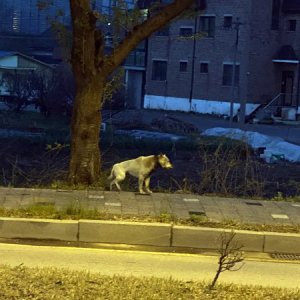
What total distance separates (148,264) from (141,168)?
3.38 metres

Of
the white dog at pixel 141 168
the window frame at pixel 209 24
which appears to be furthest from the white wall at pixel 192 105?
A: the white dog at pixel 141 168

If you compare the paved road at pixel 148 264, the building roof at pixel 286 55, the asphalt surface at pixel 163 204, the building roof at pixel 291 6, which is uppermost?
the building roof at pixel 291 6

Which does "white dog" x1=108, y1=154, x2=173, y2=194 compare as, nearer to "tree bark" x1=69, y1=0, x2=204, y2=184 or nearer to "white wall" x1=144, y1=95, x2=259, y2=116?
"tree bark" x1=69, y1=0, x2=204, y2=184

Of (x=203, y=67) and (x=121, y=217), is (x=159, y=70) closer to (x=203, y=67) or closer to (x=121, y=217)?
(x=203, y=67)

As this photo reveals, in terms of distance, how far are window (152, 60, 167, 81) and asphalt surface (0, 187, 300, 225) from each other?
166ft

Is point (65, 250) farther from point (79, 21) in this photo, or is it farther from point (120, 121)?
point (120, 121)

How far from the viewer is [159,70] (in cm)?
6316

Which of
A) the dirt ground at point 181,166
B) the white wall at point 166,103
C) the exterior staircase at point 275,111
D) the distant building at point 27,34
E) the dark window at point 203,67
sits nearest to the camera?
the dirt ground at point 181,166

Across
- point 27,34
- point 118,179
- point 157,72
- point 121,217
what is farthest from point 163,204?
point 27,34

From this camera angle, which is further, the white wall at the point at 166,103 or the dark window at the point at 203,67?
the white wall at the point at 166,103

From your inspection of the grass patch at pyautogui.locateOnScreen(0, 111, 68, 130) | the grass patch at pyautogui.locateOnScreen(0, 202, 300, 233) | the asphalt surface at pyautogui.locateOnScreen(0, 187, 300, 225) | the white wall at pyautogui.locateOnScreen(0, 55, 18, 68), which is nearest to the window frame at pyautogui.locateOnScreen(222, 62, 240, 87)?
the grass patch at pyautogui.locateOnScreen(0, 111, 68, 130)

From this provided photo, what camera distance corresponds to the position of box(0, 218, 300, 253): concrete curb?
9508 mm

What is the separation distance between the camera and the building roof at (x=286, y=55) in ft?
181

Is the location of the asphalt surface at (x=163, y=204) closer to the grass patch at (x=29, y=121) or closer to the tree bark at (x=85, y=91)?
the tree bark at (x=85, y=91)
